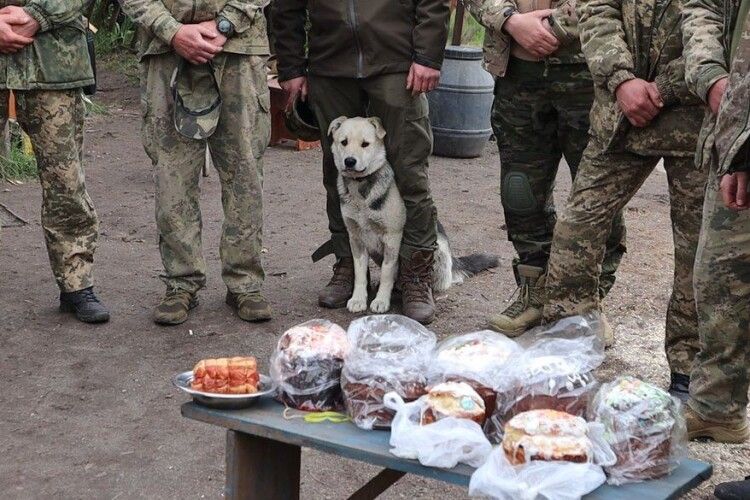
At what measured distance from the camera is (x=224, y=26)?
4781 millimetres

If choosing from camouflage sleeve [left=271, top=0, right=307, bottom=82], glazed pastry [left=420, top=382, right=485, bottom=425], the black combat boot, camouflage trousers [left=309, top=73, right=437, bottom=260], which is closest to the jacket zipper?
camouflage trousers [left=309, top=73, right=437, bottom=260]

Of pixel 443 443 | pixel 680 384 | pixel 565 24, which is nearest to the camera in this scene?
pixel 443 443

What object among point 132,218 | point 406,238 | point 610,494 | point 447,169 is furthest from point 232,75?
point 447,169

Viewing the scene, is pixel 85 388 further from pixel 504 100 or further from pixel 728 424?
pixel 728 424

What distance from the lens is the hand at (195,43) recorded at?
4703 mm

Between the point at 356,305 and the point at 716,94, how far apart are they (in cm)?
243

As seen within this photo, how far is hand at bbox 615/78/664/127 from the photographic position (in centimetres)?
392

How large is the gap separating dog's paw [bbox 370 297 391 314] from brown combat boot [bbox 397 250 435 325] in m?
0.09

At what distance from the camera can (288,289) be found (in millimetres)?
5766

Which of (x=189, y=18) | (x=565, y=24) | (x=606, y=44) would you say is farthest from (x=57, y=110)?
(x=606, y=44)

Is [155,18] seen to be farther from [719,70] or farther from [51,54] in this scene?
[719,70]

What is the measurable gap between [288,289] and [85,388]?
5.22 feet

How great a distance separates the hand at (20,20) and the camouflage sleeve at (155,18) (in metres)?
0.43

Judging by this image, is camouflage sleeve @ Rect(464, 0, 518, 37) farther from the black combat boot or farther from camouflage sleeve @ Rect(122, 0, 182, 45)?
the black combat boot
